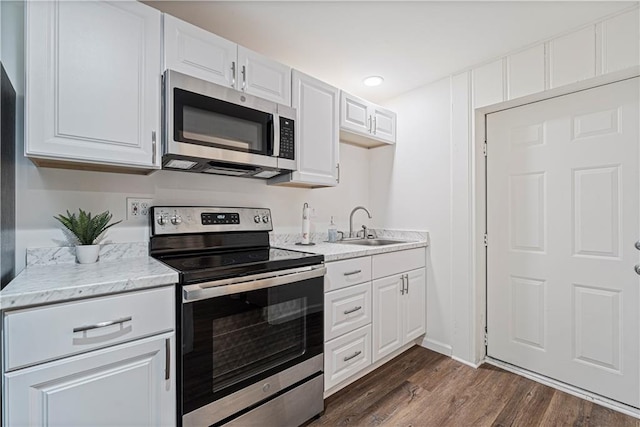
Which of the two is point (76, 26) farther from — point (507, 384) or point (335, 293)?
point (507, 384)

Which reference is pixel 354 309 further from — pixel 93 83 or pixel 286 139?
pixel 93 83

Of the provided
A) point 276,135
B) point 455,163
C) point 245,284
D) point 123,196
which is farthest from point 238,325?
point 455,163

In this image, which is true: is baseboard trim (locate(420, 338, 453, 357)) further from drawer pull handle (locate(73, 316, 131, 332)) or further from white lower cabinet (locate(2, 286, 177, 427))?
drawer pull handle (locate(73, 316, 131, 332))

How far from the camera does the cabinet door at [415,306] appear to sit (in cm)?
243

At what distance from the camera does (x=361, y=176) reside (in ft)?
10.0

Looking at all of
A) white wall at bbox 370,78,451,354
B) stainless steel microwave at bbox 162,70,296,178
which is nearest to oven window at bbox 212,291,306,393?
stainless steel microwave at bbox 162,70,296,178

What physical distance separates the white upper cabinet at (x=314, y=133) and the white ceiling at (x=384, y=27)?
257 millimetres

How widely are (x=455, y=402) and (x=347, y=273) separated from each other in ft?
3.42

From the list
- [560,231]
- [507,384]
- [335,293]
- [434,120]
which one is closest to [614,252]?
[560,231]

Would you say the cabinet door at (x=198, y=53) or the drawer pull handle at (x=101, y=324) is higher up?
the cabinet door at (x=198, y=53)

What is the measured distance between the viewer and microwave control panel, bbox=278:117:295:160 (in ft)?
6.23

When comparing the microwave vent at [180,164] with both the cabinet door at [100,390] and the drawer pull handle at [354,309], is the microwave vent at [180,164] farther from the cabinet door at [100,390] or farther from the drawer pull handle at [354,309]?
the drawer pull handle at [354,309]

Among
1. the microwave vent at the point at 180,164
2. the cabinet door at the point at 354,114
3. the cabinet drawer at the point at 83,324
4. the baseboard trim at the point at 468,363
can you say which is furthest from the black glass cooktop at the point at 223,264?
the baseboard trim at the point at 468,363

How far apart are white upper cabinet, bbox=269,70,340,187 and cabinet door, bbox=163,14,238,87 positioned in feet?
1.51
